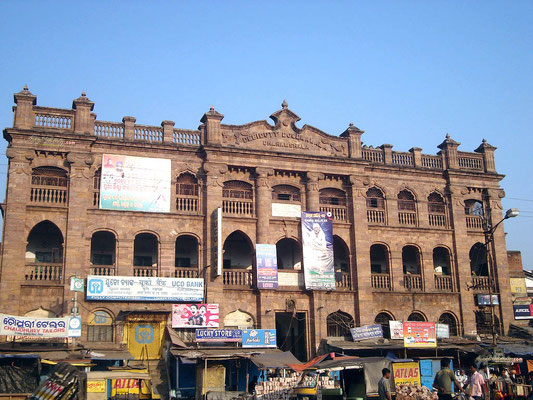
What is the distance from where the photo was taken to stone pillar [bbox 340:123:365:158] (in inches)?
1458

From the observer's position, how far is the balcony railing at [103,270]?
101 feet

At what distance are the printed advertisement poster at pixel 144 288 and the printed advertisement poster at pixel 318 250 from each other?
236 inches

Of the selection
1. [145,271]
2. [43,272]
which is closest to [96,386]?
[43,272]

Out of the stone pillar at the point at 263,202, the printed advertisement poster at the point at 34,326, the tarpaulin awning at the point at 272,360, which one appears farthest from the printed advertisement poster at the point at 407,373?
the printed advertisement poster at the point at 34,326

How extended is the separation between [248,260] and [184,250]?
12.2ft

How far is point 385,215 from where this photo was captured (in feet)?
122

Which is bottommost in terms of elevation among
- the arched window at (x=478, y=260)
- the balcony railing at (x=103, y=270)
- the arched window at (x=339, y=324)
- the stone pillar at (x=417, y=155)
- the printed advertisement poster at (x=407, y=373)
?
the printed advertisement poster at (x=407, y=373)

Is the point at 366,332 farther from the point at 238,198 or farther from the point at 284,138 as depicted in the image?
the point at 284,138

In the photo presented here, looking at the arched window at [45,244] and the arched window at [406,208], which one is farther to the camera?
the arched window at [406,208]

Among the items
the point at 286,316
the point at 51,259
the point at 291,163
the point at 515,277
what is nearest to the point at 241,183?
the point at 291,163

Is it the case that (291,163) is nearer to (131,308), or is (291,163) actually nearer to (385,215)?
(385,215)

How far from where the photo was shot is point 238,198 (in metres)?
34.2

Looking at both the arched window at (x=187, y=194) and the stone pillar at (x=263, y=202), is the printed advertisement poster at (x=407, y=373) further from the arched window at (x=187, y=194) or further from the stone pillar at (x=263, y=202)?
the arched window at (x=187, y=194)

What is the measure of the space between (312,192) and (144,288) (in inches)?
427
